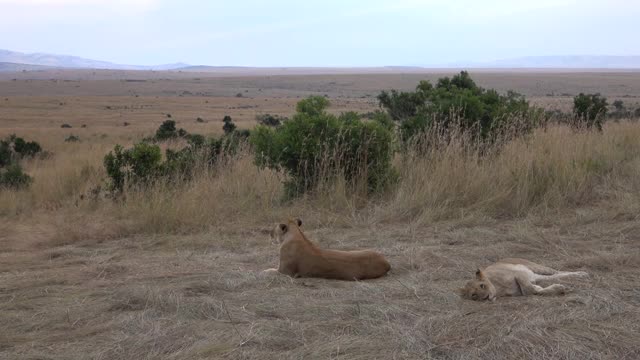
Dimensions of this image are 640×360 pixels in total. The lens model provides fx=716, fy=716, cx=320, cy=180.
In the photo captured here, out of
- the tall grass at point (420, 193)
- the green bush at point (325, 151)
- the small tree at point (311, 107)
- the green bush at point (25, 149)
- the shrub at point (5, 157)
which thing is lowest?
the green bush at point (25, 149)

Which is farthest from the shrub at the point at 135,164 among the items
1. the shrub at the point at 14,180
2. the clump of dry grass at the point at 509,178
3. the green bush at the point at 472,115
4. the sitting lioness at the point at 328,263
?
the sitting lioness at the point at 328,263

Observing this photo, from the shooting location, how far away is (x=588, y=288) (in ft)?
17.7

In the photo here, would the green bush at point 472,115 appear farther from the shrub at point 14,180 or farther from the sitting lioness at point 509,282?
the shrub at point 14,180

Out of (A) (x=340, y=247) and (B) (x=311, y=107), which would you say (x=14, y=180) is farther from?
(A) (x=340, y=247)

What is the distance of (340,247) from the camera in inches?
287

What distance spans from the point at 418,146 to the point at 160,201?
12.5 ft

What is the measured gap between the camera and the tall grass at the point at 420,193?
838 cm

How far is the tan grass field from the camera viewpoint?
439 centimetres

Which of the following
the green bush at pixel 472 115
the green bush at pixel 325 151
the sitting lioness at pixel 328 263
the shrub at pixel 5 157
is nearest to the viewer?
the sitting lioness at pixel 328 263

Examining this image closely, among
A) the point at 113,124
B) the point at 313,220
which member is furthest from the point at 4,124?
the point at 313,220

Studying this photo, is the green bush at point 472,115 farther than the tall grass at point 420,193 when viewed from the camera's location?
Yes

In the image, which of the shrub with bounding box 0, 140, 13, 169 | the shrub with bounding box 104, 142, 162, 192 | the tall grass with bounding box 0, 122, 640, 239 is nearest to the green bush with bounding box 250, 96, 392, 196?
the tall grass with bounding box 0, 122, 640, 239

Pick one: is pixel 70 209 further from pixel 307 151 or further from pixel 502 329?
pixel 502 329

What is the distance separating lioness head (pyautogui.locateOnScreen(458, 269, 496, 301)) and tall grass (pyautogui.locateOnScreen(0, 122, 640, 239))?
2796mm
